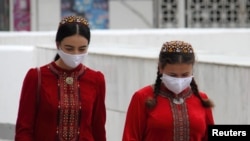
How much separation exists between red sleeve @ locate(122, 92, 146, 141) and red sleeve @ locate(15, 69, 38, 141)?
62 cm

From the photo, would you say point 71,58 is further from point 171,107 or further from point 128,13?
point 128,13

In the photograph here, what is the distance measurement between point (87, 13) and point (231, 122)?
13513mm

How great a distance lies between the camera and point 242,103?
6.12 metres

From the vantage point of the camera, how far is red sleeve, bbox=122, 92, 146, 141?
446cm

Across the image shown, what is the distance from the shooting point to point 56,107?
4809 mm

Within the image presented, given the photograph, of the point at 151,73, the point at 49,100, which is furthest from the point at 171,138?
the point at 151,73

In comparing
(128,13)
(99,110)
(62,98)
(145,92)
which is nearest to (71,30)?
(62,98)

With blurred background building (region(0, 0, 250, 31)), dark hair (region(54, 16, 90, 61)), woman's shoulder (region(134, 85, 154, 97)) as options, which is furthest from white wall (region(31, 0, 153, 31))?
woman's shoulder (region(134, 85, 154, 97))

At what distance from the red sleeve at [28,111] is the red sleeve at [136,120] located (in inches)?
24.2

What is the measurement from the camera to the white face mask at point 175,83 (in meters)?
4.45

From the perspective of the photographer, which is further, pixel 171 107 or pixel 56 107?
pixel 56 107

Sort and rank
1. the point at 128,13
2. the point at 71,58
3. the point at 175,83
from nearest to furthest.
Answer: the point at 175,83 < the point at 71,58 < the point at 128,13

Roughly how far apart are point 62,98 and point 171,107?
681 mm

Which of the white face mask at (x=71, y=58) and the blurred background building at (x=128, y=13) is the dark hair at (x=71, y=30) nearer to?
the white face mask at (x=71, y=58)
